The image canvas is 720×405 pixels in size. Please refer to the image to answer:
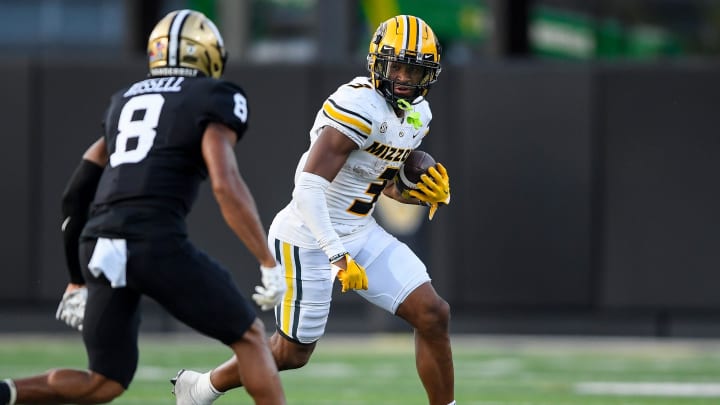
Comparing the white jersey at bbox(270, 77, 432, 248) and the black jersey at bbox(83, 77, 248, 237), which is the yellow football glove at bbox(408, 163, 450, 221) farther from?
the black jersey at bbox(83, 77, 248, 237)

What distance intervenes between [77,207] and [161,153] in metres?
0.62

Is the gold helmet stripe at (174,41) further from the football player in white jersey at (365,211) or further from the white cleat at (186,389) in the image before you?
the white cleat at (186,389)

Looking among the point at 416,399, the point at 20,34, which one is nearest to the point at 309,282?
the point at 416,399

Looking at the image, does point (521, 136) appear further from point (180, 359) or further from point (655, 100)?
point (180, 359)

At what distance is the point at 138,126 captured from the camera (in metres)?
4.91

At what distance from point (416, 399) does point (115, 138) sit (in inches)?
129

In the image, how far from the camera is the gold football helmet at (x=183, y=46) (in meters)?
5.00

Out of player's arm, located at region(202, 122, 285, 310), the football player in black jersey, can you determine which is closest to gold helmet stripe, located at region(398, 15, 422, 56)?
the football player in black jersey

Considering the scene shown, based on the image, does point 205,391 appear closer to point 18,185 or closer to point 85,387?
point 85,387

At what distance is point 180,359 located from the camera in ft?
32.4

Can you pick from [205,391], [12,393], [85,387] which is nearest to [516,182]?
[205,391]

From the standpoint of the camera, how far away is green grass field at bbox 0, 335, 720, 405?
786 centimetres

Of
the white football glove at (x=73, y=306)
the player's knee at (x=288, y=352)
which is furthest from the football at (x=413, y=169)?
the white football glove at (x=73, y=306)

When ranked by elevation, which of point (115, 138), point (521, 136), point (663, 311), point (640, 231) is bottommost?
point (663, 311)
